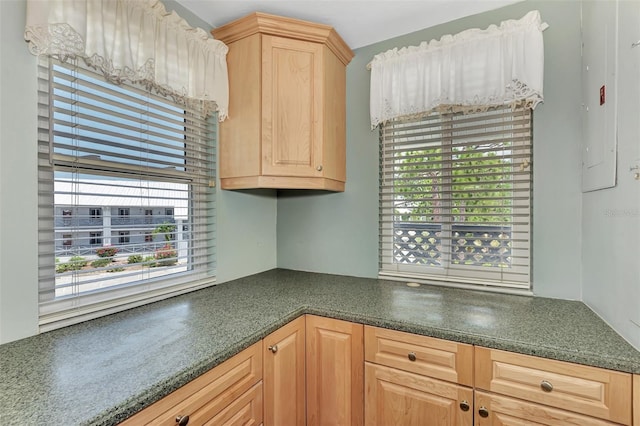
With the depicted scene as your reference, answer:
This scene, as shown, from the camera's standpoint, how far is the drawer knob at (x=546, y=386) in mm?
999

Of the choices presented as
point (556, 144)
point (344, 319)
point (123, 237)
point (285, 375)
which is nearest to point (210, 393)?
point (285, 375)

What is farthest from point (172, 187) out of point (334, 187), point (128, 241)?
point (334, 187)

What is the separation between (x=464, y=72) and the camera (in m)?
1.61

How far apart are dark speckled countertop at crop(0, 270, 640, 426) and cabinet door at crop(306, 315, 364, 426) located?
0.08 m

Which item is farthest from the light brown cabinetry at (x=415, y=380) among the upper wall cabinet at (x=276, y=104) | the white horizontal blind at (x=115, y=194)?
the white horizontal blind at (x=115, y=194)

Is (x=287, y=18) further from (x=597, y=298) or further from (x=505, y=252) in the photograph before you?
(x=597, y=298)

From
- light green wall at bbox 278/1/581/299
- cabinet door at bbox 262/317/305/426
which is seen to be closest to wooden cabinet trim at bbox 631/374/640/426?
light green wall at bbox 278/1/581/299

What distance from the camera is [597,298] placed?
Result: 1277 millimetres

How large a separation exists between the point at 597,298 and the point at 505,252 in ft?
1.33

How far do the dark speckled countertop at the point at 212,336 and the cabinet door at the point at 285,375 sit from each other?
70 millimetres

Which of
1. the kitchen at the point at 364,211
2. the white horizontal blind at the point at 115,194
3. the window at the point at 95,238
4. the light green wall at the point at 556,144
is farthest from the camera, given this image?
the light green wall at the point at 556,144

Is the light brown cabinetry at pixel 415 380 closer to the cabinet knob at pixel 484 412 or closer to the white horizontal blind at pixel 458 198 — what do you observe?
the cabinet knob at pixel 484 412

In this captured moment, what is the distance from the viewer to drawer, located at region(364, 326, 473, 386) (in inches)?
44.2

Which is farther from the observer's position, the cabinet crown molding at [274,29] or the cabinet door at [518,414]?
the cabinet crown molding at [274,29]
